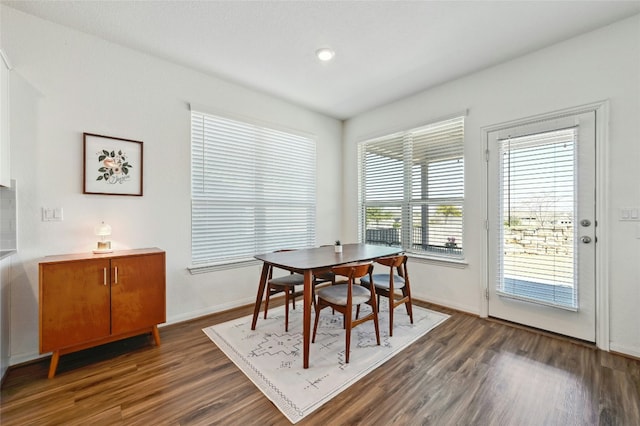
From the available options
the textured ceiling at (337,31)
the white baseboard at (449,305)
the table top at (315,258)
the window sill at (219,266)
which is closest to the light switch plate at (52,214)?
the window sill at (219,266)

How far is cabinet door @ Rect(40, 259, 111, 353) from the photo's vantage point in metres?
1.98

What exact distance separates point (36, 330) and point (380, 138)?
429cm

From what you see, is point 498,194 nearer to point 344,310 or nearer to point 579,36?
point 579,36

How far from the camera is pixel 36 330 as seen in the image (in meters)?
2.25

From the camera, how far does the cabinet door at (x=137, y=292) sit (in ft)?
7.39

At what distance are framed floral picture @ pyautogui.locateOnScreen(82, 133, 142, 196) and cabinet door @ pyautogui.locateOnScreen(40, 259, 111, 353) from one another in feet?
2.46

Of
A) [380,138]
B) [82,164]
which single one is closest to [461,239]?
[380,138]

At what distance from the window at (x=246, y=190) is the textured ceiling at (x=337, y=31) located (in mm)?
755

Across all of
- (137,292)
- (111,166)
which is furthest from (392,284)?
(111,166)

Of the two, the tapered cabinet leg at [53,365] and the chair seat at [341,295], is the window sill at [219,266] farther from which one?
the chair seat at [341,295]

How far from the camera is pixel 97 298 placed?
7.11 ft

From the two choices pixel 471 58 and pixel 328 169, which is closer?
pixel 471 58

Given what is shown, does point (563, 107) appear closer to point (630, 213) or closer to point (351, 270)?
point (630, 213)

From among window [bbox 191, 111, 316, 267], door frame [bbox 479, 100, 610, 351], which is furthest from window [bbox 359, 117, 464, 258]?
door frame [bbox 479, 100, 610, 351]
